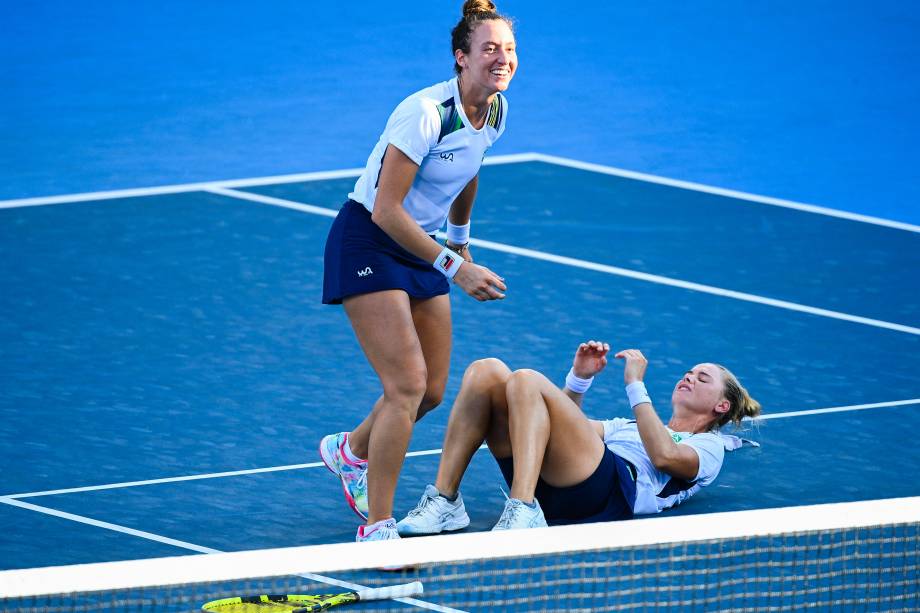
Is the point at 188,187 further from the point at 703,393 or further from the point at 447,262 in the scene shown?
the point at 447,262

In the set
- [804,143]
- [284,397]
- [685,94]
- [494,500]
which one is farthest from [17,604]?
[685,94]

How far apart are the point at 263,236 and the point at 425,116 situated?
Result: 5.44m

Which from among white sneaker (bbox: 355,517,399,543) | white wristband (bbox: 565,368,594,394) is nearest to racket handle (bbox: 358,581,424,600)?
white sneaker (bbox: 355,517,399,543)

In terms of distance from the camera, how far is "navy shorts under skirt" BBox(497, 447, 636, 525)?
293 inches

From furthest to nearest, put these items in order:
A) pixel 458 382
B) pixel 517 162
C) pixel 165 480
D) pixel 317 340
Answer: pixel 517 162 < pixel 317 340 < pixel 458 382 < pixel 165 480

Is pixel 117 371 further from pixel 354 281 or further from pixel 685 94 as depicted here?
pixel 685 94

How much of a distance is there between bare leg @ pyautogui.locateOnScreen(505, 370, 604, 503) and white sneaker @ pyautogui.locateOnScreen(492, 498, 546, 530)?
44 millimetres

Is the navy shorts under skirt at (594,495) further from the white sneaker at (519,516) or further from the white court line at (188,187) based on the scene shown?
the white court line at (188,187)

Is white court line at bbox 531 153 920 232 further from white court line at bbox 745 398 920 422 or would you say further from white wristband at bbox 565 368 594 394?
white wristband at bbox 565 368 594 394

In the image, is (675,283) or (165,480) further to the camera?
(675,283)

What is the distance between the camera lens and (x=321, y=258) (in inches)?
469

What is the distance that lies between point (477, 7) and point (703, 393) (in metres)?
1.97

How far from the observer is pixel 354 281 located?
23.9ft

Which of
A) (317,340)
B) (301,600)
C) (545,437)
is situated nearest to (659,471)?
(545,437)
